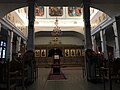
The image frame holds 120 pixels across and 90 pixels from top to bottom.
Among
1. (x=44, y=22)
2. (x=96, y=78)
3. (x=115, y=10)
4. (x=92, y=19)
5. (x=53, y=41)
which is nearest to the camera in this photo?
(x=96, y=78)

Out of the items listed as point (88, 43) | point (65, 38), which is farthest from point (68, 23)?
point (88, 43)

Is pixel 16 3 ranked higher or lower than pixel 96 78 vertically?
higher

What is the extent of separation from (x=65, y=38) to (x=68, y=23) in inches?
129

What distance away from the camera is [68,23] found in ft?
72.3

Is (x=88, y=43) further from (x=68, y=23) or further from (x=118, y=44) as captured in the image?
(x=68, y=23)

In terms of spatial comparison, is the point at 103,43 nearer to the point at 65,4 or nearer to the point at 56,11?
the point at 65,4

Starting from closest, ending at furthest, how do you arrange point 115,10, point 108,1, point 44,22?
point 108,1 < point 115,10 < point 44,22

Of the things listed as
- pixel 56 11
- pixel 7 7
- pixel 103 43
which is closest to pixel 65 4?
pixel 7 7

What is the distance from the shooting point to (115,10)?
10703 millimetres

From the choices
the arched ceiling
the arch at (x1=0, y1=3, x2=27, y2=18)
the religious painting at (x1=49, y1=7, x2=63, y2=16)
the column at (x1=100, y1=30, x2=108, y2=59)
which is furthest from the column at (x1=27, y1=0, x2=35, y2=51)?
the religious painting at (x1=49, y1=7, x2=63, y2=16)

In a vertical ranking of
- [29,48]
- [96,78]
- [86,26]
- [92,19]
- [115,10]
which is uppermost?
[92,19]

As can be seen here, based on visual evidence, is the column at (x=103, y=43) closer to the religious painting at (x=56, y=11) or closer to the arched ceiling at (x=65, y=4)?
the arched ceiling at (x=65, y=4)

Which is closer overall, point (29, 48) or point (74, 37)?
point (29, 48)

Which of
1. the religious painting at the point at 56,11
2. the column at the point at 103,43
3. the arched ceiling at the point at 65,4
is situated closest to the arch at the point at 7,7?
the arched ceiling at the point at 65,4
